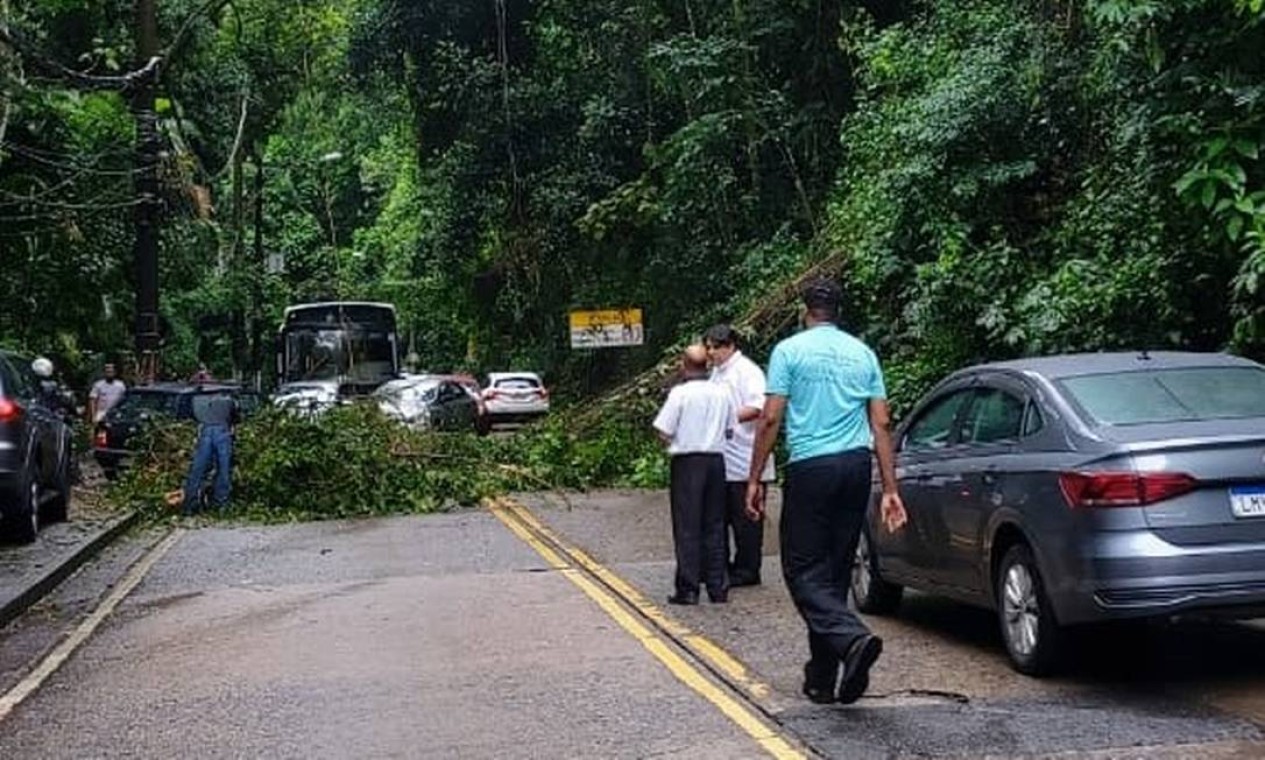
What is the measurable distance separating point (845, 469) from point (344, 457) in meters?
12.9

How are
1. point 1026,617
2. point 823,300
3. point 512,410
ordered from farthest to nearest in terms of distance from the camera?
point 512,410, point 1026,617, point 823,300

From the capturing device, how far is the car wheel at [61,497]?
55.2 feet

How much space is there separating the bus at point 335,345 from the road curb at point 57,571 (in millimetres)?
17101

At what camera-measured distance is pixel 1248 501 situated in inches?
293

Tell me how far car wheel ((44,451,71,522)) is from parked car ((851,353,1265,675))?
10516 millimetres

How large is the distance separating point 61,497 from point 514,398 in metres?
22.8

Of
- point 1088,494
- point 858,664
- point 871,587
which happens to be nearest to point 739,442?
point 871,587

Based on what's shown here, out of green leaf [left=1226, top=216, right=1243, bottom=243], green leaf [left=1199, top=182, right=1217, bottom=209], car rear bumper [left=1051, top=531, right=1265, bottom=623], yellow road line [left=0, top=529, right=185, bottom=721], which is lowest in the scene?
yellow road line [left=0, top=529, right=185, bottom=721]

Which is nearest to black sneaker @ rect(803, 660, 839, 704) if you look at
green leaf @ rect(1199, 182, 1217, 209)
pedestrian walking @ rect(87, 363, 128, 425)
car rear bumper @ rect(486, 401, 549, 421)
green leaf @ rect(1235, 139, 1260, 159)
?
green leaf @ rect(1199, 182, 1217, 209)

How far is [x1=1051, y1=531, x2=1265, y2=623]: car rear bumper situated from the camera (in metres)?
7.32

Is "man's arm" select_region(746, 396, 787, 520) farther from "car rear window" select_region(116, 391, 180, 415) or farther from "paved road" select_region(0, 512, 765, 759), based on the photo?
"car rear window" select_region(116, 391, 180, 415)

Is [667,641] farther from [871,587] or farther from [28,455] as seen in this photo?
[28,455]

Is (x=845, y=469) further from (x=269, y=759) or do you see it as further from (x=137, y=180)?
(x=137, y=180)

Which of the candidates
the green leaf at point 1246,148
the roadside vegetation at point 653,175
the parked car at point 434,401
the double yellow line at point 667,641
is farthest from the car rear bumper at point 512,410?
the green leaf at point 1246,148
